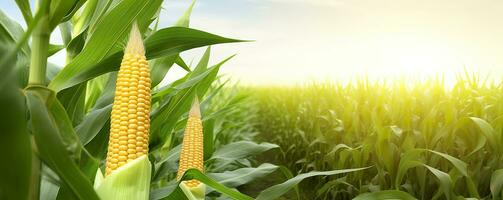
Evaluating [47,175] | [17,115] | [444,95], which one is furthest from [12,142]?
[444,95]

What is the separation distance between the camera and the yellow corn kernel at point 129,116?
1.11 meters

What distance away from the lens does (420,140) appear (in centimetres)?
407

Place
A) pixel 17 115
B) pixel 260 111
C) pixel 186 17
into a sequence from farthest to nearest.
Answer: pixel 260 111
pixel 186 17
pixel 17 115

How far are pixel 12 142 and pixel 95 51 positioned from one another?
703 millimetres

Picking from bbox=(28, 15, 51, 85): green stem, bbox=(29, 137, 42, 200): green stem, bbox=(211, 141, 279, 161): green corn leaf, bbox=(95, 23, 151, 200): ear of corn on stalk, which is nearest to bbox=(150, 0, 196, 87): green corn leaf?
bbox=(95, 23, 151, 200): ear of corn on stalk

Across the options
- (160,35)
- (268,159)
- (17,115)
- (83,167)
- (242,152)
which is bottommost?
(268,159)

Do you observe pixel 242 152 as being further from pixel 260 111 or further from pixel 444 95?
pixel 260 111

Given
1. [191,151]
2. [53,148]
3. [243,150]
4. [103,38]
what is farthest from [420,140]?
[53,148]

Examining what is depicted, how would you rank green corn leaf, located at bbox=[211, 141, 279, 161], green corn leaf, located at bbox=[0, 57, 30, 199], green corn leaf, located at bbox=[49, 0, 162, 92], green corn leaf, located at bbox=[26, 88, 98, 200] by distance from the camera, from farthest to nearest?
green corn leaf, located at bbox=[211, 141, 279, 161] → green corn leaf, located at bbox=[49, 0, 162, 92] → green corn leaf, located at bbox=[26, 88, 98, 200] → green corn leaf, located at bbox=[0, 57, 30, 199]

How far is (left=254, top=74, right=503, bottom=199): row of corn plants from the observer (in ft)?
11.5

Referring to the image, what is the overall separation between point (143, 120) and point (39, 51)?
229mm

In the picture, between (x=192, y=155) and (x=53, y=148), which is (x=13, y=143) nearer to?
(x=53, y=148)

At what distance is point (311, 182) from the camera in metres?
6.37

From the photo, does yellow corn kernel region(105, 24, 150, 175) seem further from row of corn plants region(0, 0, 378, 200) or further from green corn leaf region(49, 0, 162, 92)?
green corn leaf region(49, 0, 162, 92)
